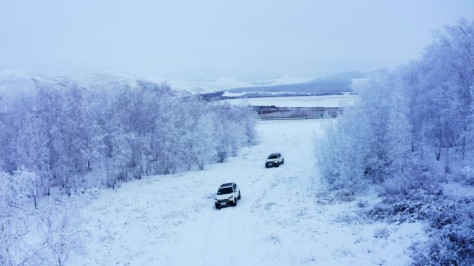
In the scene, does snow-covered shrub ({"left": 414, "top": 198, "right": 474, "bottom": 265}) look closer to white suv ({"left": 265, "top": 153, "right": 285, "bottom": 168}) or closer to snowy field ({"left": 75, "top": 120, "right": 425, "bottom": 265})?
snowy field ({"left": 75, "top": 120, "right": 425, "bottom": 265})

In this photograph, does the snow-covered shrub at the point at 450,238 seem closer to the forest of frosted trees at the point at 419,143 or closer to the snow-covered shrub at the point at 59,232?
the forest of frosted trees at the point at 419,143

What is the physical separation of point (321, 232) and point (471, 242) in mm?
6960

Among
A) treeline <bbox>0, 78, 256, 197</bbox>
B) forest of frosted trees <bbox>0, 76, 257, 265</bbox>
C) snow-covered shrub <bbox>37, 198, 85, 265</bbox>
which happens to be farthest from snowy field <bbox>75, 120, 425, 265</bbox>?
treeline <bbox>0, 78, 256, 197</bbox>

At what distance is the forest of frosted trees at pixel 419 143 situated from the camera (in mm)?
15812

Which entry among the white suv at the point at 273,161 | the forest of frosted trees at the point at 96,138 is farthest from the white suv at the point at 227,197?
the white suv at the point at 273,161

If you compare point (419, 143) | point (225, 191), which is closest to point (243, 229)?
point (225, 191)

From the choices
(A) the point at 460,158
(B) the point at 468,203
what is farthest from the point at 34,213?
(A) the point at 460,158

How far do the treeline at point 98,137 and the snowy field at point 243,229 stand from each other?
217 inches

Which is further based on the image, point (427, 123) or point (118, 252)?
point (427, 123)

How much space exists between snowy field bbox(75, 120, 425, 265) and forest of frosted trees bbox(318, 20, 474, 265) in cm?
156

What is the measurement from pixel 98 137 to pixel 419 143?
103 ft

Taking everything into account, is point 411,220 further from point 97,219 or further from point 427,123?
point 97,219

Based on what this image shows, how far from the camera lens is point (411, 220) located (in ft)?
51.5

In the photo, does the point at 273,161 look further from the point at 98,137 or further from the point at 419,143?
the point at 98,137
